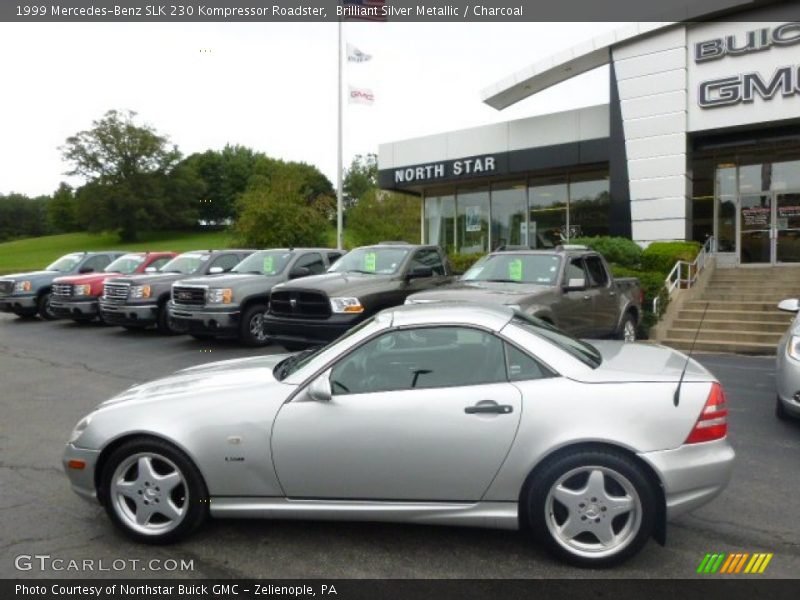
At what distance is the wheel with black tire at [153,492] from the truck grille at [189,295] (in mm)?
7935

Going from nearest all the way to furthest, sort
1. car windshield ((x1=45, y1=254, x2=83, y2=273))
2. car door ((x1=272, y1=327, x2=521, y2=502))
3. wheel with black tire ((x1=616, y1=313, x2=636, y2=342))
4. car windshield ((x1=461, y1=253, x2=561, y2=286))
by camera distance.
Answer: car door ((x1=272, y1=327, x2=521, y2=502)) < car windshield ((x1=461, y1=253, x2=561, y2=286)) < wheel with black tire ((x1=616, y1=313, x2=636, y2=342)) < car windshield ((x1=45, y1=254, x2=83, y2=273))

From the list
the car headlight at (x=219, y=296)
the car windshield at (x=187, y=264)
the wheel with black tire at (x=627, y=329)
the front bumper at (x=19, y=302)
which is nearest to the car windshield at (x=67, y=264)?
the front bumper at (x=19, y=302)

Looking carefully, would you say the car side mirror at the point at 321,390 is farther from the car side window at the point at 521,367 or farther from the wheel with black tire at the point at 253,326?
the wheel with black tire at the point at 253,326

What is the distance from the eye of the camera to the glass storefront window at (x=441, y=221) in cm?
2495

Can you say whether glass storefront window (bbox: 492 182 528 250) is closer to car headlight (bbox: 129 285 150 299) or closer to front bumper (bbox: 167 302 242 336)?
car headlight (bbox: 129 285 150 299)

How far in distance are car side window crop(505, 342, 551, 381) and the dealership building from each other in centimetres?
1533

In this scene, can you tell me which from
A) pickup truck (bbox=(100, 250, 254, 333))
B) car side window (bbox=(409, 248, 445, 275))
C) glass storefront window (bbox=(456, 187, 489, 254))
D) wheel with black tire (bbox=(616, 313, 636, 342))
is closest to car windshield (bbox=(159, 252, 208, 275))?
pickup truck (bbox=(100, 250, 254, 333))

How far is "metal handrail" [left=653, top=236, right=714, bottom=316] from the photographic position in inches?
544

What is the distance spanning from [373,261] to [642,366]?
24.6 ft

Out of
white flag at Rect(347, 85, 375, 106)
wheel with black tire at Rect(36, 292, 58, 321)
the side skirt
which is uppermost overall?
white flag at Rect(347, 85, 375, 106)

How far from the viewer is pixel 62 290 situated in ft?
50.0

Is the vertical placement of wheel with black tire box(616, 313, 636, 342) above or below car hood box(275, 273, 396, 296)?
below

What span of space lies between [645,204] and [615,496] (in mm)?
15771
